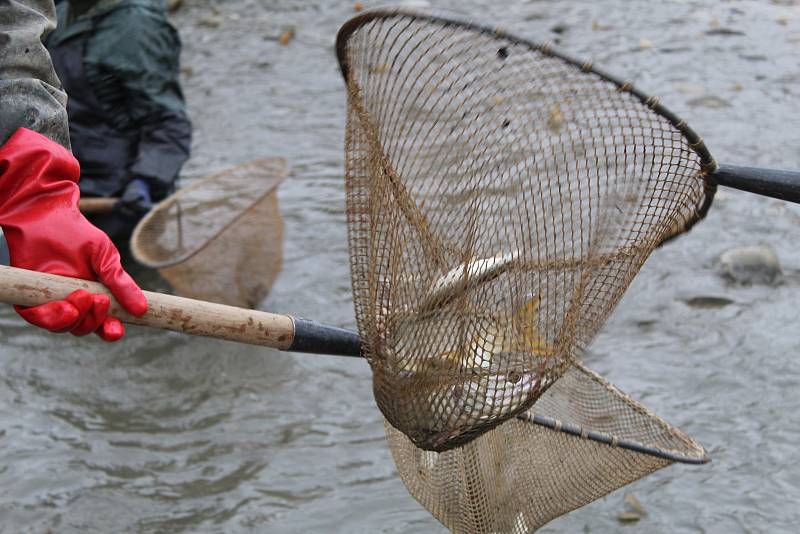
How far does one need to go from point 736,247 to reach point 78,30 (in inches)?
134

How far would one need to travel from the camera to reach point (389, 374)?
2.56 meters

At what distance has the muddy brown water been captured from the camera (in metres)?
3.59

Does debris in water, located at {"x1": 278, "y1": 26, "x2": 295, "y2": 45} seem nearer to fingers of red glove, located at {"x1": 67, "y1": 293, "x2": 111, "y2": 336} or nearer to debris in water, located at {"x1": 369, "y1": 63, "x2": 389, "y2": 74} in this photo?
debris in water, located at {"x1": 369, "y1": 63, "x2": 389, "y2": 74}

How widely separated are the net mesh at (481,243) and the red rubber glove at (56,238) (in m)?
0.61

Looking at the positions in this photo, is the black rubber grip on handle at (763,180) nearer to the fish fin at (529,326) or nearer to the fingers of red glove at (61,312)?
the fish fin at (529,326)

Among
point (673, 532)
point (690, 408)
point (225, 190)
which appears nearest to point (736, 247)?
point (690, 408)

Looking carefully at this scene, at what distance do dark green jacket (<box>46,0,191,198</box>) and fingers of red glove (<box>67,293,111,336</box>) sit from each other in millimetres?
2713

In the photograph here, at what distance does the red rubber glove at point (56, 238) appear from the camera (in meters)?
2.34

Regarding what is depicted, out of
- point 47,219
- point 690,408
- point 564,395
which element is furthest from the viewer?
point 690,408

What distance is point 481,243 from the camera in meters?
2.71

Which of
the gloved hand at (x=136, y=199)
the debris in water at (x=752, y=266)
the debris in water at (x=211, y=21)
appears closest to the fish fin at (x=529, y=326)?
the debris in water at (x=752, y=266)

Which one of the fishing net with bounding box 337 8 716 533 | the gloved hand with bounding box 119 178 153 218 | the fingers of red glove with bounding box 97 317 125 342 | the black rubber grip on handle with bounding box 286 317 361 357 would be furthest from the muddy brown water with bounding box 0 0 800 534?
the fingers of red glove with bounding box 97 317 125 342

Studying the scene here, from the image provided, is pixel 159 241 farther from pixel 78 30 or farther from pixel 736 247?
pixel 736 247

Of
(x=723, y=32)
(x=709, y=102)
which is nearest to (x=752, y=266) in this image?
(x=709, y=102)
